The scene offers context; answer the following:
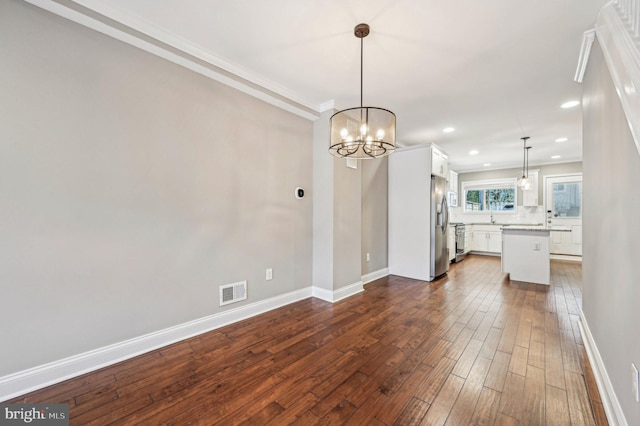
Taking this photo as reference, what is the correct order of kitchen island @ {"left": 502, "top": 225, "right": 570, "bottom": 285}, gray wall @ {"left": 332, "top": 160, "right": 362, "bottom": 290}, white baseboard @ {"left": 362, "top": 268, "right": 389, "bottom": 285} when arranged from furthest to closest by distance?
white baseboard @ {"left": 362, "top": 268, "right": 389, "bottom": 285} → kitchen island @ {"left": 502, "top": 225, "right": 570, "bottom": 285} → gray wall @ {"left": 332, "top": 160, "right": 362, "bottom": 290}

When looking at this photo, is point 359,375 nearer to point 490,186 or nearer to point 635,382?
point 635,382

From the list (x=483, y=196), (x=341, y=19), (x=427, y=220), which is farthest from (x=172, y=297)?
(x=483, y=196)

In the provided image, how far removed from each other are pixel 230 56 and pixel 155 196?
149cm

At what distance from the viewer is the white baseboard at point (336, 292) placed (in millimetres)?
3435

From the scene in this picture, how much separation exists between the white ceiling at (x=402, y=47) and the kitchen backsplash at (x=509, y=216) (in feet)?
14.1

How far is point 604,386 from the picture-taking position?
1632 millimetres

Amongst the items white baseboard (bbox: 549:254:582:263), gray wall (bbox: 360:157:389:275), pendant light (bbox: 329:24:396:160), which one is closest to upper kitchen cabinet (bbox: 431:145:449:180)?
gray wall (bbox: 360:157:389:275)

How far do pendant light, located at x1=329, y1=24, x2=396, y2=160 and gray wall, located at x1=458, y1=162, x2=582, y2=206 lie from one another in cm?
723

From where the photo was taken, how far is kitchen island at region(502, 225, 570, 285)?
423 centimetres

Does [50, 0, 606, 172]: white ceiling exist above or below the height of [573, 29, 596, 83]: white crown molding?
above

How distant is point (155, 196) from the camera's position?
2205 mm

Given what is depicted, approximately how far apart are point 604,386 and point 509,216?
7.08 m

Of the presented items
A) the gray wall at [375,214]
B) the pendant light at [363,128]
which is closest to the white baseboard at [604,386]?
the pendant light at [363,128]

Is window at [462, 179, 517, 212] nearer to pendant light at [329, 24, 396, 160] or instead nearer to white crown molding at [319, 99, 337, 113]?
white crown molding at [319, 99, 337, 113]
